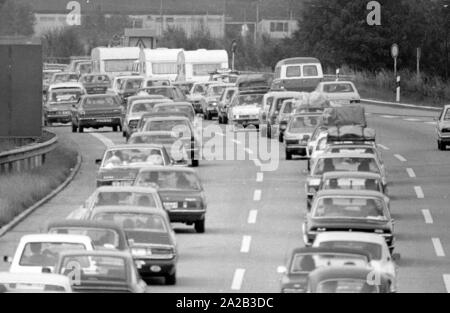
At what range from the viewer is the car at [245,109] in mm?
63875

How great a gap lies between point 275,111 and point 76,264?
37262 mm

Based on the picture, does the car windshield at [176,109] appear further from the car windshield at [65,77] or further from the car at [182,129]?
the car windshield at [65,77]

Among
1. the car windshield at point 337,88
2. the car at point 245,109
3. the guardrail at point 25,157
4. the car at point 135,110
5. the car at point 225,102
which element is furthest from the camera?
the car at point 225,102

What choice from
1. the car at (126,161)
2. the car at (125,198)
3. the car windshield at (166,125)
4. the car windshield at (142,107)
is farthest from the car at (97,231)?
the car windshield at (142,107)

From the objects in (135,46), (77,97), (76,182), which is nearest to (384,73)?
(135,46)

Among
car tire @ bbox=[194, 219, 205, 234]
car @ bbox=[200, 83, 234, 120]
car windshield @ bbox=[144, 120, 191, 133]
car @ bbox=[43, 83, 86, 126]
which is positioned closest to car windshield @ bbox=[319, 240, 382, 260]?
car tire @ bbox=[194, 219, 205, 234]

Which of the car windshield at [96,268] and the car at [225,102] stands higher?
the car windshield at [96,268]

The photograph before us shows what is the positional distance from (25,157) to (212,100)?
2827 cm

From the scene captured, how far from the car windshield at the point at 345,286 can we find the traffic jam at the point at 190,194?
12 mm

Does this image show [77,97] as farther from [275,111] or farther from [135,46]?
[135,46]

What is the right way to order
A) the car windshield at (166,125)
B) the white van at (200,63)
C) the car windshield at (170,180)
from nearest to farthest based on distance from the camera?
the car windshield at (170,180)
the car windshield at (166,125)
the white van at (200,63)

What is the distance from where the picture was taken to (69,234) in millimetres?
24125

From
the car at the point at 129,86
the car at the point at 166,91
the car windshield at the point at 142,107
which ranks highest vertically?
the car windshield at the point at 142,107

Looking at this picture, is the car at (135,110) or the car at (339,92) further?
the car at (339,92)
